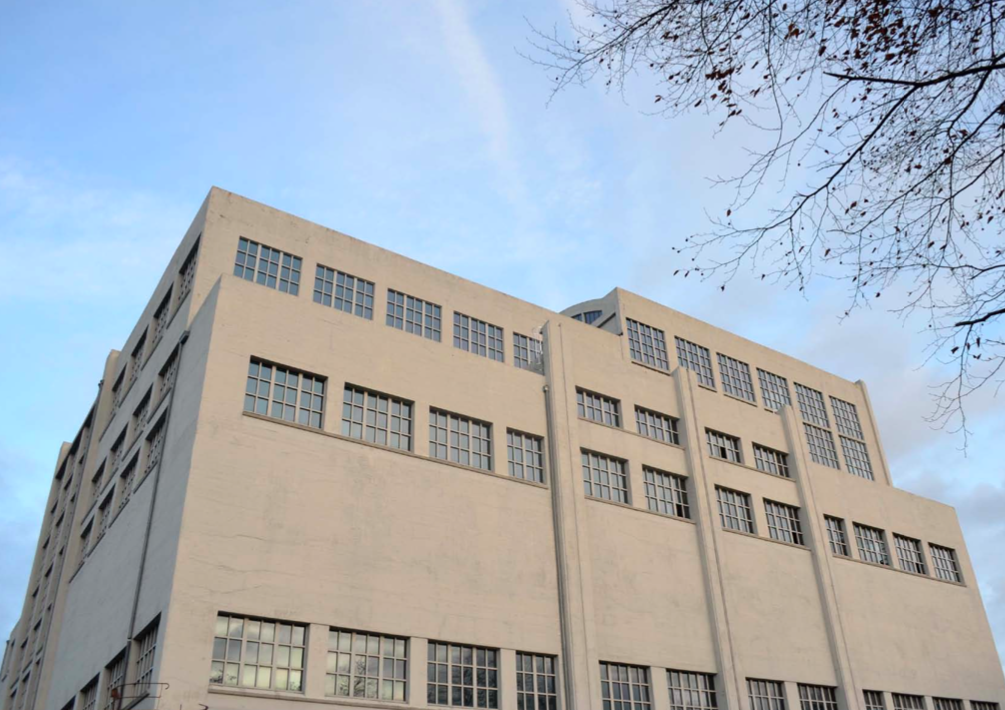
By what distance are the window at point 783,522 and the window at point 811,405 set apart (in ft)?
20.7

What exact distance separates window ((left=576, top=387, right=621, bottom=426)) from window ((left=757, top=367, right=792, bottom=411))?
9.84 meters

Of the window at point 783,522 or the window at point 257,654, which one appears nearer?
the window at point 257,654

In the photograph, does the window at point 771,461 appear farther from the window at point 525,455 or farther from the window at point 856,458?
the window at point 525,455

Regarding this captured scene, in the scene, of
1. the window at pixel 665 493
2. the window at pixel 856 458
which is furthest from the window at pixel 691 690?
the window at pixel 856 458

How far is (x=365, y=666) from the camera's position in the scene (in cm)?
2109

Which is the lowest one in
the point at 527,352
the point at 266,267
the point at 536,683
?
the point at 536,683

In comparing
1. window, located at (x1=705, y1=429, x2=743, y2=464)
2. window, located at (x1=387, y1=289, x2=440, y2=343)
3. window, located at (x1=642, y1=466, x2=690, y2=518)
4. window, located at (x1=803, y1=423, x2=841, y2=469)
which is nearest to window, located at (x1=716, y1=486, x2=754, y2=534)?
window, located at (x1=705, y1=429, x2=743, y2=464)

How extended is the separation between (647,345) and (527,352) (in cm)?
612

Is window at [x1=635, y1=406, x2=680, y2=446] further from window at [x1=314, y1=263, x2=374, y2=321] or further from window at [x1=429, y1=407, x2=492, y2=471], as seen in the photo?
window at [x1=314, y1=263, x2=374, y2=321]

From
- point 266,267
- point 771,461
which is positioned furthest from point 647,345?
point 266,267

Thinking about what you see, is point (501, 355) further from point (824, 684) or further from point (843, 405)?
point (843, 405)

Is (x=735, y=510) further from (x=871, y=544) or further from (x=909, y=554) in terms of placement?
(x=909, y=554)

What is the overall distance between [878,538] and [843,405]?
7.10m

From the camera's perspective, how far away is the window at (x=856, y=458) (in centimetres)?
3988
